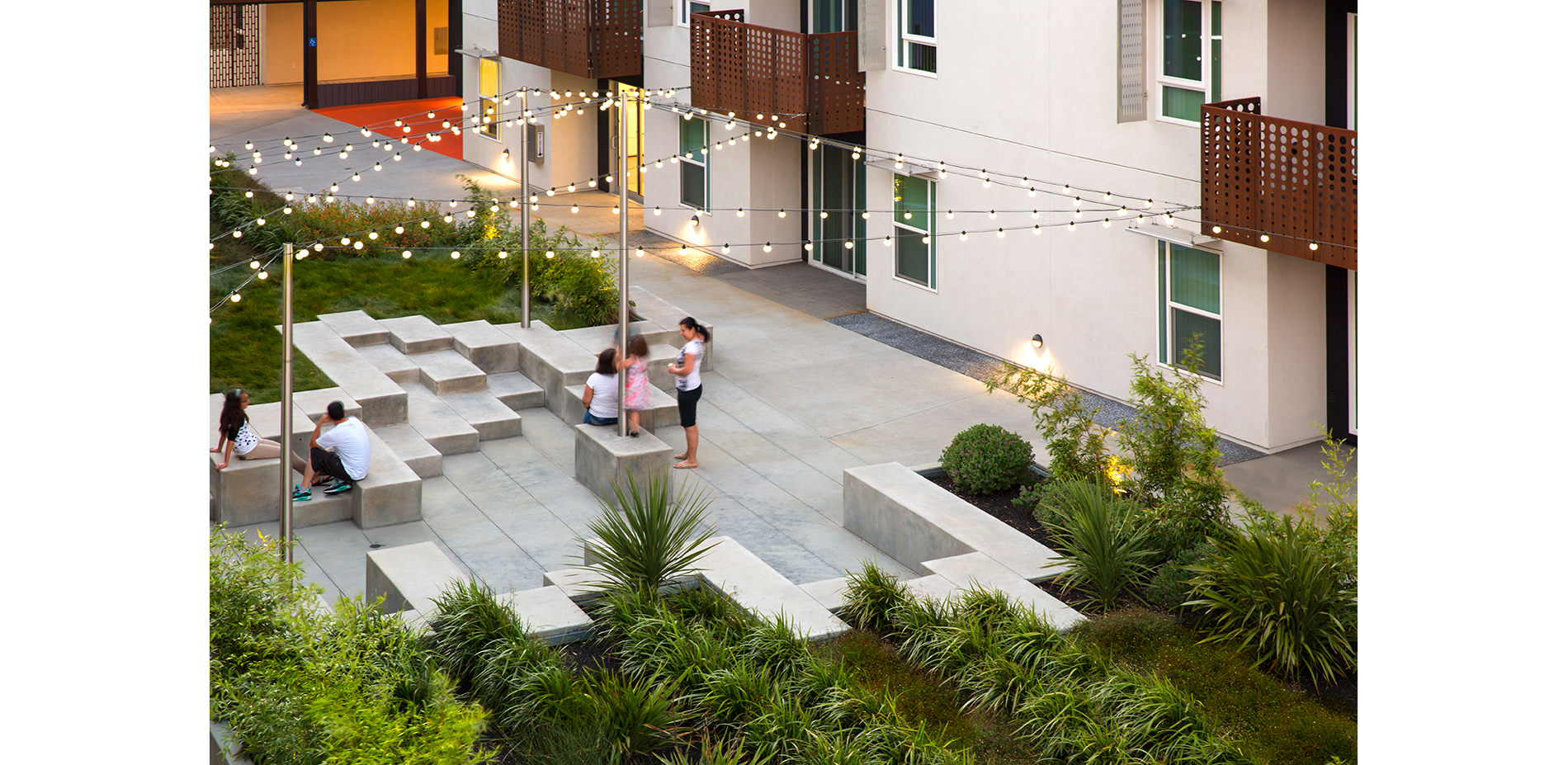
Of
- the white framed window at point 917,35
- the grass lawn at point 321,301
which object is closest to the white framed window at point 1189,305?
the white framed window at point 917,35

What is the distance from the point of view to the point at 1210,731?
798 cm

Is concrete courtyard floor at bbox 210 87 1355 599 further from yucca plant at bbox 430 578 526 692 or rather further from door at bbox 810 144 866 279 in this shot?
yucca plant at bbox 430 578 526 692

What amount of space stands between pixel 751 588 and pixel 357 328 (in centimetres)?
857

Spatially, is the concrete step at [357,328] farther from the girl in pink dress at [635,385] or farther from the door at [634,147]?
the door at [634,147]

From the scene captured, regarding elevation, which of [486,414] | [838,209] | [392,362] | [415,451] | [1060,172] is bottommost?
[415,451]

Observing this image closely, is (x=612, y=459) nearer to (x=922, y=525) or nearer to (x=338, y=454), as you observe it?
(x=338, y=454)

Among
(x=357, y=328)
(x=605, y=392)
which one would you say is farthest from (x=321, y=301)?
(x=605, y=392)

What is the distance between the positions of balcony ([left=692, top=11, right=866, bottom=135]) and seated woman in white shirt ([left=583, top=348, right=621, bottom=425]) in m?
6.39

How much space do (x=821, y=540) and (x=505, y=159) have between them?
1742cm

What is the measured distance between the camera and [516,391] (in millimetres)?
16078

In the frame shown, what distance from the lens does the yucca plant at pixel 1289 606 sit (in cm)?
901

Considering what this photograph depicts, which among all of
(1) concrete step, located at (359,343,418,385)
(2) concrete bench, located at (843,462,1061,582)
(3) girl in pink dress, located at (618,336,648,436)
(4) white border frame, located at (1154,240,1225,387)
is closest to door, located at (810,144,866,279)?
(4) white border frame, located at (1154,240,1225,387)
